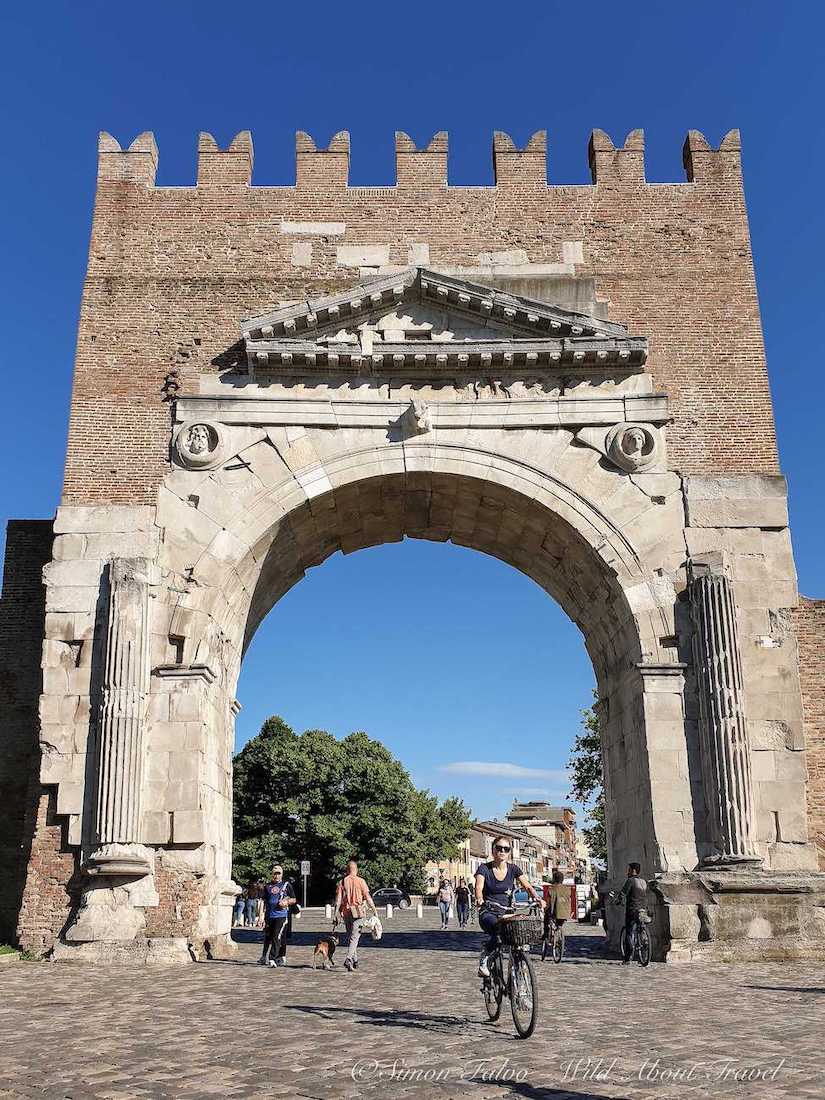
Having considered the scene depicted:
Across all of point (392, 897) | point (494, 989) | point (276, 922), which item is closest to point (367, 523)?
point (276, 922)

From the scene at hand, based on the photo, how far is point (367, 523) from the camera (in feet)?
61.4

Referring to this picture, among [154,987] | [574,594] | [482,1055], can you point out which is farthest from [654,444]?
[482,1055]

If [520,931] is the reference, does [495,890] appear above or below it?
above

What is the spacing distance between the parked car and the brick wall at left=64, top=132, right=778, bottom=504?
39.7 metres

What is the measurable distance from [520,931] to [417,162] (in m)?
14.6

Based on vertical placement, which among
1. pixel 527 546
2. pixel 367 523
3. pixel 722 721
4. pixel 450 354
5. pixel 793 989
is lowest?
pixel 793 989

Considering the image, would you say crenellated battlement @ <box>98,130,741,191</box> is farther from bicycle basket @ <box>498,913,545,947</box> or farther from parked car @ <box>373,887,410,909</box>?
parked car @ <box>373,887,410,909</box>

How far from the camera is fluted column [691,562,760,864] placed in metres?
14.5

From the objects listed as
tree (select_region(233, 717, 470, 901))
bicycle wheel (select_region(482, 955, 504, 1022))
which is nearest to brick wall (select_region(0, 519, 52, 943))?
bicycle wheel (select_region(482, 955, 504, 1022))

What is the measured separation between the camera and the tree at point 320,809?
162ft

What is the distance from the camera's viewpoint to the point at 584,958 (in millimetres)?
15742

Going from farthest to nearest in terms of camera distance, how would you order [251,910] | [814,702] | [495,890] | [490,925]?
1. [251,910]
2. [814,702]
3. [495,890]
4. [490,925]

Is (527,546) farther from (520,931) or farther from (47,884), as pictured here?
(520,931)

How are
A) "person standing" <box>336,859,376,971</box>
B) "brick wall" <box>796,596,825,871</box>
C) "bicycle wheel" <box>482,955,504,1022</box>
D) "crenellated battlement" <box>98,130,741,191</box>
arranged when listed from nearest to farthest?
"bicycle wheel" <box>482,955,504,1022</box>
"person standing" <box>336,859,376,971</box>
"brick wall" <box>796,596,825,871</box>
"crenellated battlement" <box>98,130,741,191</box>
